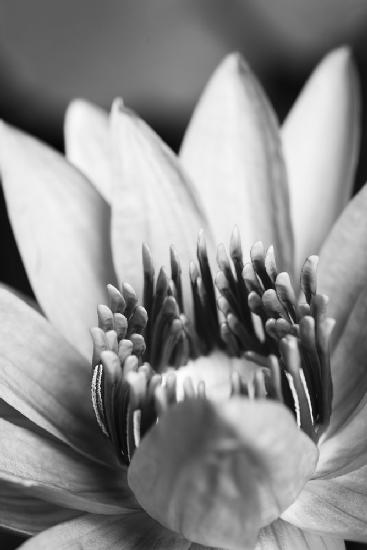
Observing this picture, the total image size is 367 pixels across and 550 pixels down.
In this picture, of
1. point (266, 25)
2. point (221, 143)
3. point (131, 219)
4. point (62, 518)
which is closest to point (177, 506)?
point (62, 518)

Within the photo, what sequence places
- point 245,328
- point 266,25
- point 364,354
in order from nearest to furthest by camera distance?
A: point 364,354 < point 245,328 < point 266,25

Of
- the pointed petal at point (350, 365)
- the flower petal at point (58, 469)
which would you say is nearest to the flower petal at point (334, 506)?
the pointed petal at point (350, 365)

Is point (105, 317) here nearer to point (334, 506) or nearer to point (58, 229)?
point (58, 229)

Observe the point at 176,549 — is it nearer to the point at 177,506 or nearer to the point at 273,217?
the point at 177,506

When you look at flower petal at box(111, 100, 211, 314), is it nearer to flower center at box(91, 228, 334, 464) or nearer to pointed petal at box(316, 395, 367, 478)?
flower center at box(91, 228, 334, 464)

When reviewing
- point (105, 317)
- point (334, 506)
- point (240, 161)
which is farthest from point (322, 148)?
point (334, 506)

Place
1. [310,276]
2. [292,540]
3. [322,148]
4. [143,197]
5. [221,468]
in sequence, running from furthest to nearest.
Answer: [322,148], [143,197], [310,276], [292,540], [221,468]
